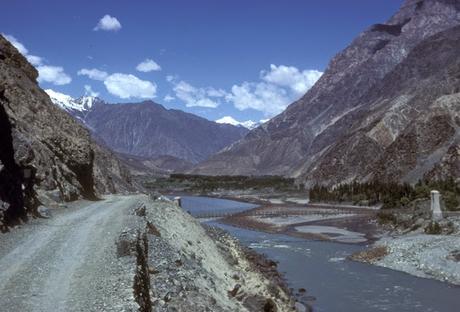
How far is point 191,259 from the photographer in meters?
22.3

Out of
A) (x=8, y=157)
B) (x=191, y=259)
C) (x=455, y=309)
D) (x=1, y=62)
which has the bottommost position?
(x=455, y=309)

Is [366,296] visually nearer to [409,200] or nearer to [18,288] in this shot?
[18,288]

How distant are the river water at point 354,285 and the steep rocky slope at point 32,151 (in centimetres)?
1432

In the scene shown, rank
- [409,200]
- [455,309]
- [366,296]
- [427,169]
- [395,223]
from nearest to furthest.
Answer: [455,309] < [366,296] < [395,223] < [409,200] < [427,169]

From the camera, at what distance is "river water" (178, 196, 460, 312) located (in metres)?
29.1

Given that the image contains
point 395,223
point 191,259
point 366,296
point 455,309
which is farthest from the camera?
point 395,223

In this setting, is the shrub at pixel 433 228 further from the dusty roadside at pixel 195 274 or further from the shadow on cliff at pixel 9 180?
the shadow on cliff at pixel 9 180

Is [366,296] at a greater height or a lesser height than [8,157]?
lesser

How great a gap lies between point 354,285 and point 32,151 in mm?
19775

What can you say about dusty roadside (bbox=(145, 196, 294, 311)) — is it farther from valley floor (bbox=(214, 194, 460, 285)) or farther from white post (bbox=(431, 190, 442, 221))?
white post (bbox=(431, 190, 442, 221))

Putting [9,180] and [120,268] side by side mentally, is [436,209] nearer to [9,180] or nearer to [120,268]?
[9,180]

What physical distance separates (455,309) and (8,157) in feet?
A: 70.7

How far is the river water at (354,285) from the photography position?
29.1 metres

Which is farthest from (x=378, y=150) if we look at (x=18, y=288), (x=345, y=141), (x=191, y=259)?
(x=18, y=288)
